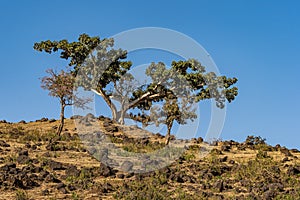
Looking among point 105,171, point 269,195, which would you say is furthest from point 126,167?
point 269,195

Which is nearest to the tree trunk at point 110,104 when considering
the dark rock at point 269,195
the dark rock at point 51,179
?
the dark rock at point 51,179

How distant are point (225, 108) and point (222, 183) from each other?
31.5 meters

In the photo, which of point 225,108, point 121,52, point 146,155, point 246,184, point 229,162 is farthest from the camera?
point 121,52

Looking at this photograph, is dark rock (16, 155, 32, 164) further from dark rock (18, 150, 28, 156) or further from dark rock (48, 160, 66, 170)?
dark rock (48, 160, 66, 170)

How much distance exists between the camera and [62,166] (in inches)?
1097

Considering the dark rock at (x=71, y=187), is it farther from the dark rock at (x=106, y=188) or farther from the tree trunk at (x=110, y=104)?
the tree trunk at (x=110, y=104)

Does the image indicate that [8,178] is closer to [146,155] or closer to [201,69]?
[146,155]

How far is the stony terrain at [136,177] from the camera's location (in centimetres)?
2289

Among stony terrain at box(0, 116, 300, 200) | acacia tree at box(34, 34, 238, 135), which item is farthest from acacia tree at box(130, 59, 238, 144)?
stony terrain at box(0, 116, 300, 200)

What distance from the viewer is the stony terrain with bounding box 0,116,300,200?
22.9 metres

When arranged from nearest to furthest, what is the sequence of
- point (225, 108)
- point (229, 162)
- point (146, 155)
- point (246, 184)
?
point (246, 184)
point (229, 162)
point (146, 155)
point (225, 108)

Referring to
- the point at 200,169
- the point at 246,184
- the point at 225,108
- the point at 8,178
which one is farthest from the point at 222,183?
the point at 225,108

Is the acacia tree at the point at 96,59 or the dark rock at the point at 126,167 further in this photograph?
the acacia tree at the point at 96,59

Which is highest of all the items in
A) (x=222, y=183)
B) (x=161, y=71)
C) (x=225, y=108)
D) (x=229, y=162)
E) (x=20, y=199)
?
(x=161, y=71)
